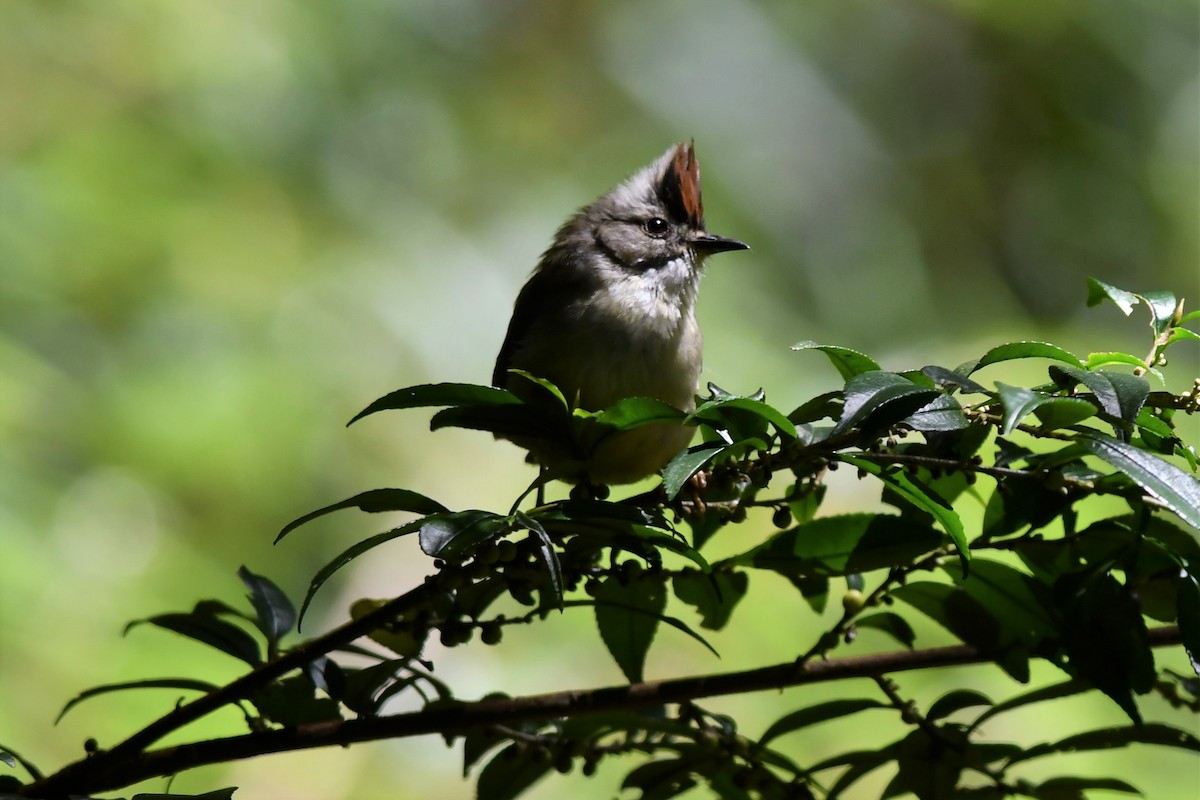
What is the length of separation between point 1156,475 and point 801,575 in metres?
0.46

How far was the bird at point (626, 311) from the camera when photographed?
217cm

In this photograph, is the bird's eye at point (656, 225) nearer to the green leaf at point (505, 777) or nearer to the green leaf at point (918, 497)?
the green leaf at point (505, 777)

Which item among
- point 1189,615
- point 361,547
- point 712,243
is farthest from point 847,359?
point 712,243

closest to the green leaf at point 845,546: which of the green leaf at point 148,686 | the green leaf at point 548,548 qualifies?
the green leaf at point 548,548

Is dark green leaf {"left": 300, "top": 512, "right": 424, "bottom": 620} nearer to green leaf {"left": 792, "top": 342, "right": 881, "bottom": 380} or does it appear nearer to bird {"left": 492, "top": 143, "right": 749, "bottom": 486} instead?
green leaf {"left": 792, "top": 342, "right": 881, "bottom": 380}

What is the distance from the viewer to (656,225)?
2785 millimetres

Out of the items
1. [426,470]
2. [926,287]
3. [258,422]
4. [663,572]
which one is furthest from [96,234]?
[663,572]

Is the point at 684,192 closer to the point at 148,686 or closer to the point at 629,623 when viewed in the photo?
the point at 629,623

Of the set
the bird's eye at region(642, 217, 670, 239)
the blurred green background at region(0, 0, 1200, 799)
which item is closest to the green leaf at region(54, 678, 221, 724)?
the bird's eye at region(642, 217, 670, 239)

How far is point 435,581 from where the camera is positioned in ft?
3.70

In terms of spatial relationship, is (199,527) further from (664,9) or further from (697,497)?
(664,9)

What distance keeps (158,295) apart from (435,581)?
373cm

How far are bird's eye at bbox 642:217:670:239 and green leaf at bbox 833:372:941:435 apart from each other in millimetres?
1747

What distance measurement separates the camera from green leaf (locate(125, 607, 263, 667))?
135cm
